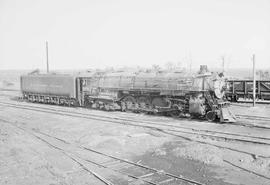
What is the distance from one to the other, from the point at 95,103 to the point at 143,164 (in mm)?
14764

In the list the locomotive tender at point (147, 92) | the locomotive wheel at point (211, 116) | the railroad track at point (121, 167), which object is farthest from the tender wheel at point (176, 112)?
the railroad track at point (121, 167)

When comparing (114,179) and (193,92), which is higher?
(193,92)

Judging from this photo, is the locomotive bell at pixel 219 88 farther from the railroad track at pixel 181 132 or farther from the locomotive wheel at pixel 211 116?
the railroad track at pixel 181 132

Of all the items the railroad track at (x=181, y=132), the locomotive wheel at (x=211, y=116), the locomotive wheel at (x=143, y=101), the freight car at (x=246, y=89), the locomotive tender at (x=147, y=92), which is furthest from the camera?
the freight car at (x=246, y=89)

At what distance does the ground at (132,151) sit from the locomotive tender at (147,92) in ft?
3.73

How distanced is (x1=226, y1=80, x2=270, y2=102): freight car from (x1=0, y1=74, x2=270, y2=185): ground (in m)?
8.01

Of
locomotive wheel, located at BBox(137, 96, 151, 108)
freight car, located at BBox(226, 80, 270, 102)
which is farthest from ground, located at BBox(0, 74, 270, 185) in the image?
freight car, located at BBox(226, 80, 270, 102)

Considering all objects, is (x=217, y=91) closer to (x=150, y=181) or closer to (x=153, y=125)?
(x=153, y=125)

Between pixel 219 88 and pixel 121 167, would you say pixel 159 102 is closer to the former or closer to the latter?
pixel 219 88

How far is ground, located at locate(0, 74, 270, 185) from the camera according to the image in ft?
31.1

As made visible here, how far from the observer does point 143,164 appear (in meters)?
10.7

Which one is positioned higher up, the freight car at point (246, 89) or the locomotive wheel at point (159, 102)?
the freight car at point (246, 89)

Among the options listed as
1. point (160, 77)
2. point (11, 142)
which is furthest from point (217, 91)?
point (11, 142)

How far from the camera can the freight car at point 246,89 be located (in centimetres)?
2592
